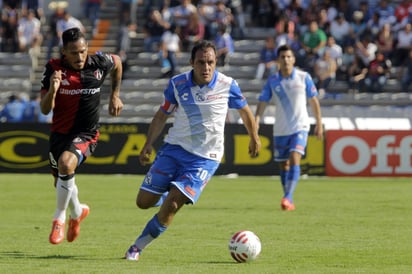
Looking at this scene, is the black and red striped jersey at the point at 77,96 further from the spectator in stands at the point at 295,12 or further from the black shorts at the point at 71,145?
the spectator in stands at the point at 295,12

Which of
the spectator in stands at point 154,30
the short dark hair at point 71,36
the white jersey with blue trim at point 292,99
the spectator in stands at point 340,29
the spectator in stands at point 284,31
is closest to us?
the short dark hair at point 71,36

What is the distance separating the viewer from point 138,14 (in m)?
36.5

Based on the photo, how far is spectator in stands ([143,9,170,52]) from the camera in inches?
1316

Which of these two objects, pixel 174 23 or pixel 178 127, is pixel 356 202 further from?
pixel 174 23

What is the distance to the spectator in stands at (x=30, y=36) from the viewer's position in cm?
3509

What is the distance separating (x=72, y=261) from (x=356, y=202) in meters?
8.98

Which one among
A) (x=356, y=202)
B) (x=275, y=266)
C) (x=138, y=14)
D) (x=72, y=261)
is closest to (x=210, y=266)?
(x=275, y=266)

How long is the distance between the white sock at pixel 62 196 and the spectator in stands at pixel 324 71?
19458 mm

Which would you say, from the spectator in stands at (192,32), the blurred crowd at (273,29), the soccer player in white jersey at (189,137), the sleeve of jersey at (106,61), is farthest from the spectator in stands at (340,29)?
the soccer player in white jersey at (189,137)

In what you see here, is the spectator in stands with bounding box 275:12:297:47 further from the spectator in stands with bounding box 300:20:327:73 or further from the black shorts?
the black shorts

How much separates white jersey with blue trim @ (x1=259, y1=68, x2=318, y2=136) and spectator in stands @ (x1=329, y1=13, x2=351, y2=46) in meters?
14.9

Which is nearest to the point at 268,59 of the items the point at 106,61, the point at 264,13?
the point at 264,13

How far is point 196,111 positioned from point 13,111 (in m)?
19.3

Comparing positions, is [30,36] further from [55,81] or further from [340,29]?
[55,81]
